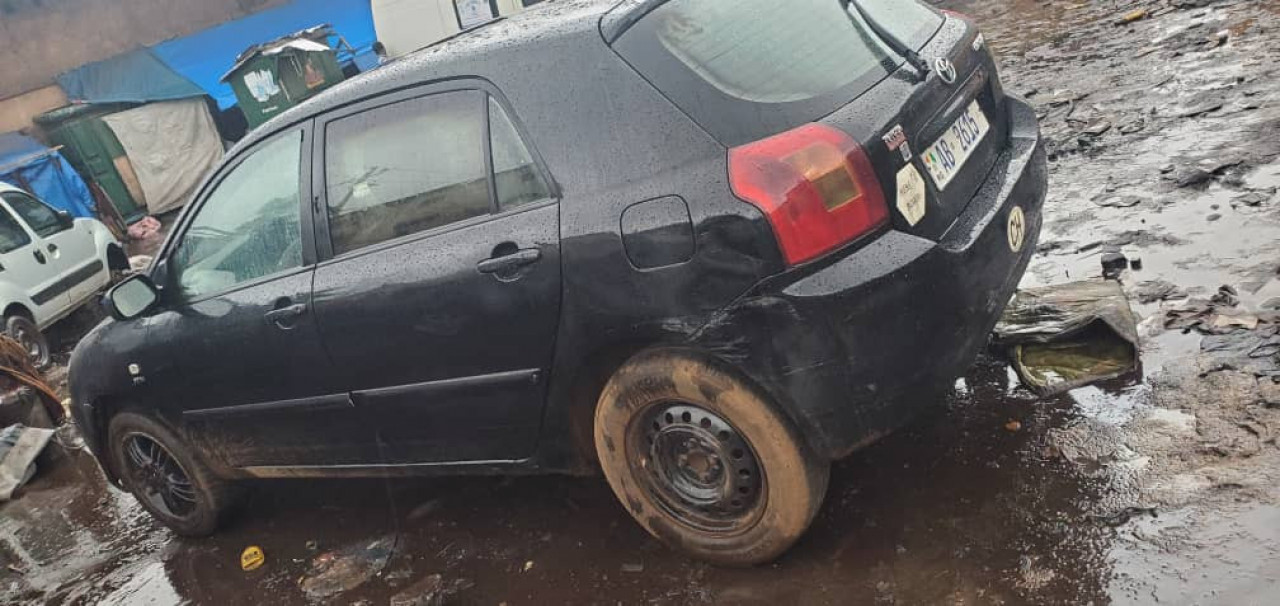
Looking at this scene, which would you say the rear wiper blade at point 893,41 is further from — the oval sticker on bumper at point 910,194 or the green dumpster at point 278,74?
the green dumpster at point 278,74

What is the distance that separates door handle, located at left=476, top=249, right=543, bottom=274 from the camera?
103 inches

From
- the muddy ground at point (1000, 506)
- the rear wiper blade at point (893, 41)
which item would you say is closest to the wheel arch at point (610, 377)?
the muddy ground at point (1000, 506)

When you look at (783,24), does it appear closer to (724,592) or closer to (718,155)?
(718,155)

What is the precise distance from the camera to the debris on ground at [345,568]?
3404mm

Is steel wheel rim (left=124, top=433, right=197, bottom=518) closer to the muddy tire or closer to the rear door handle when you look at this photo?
the muddy tire

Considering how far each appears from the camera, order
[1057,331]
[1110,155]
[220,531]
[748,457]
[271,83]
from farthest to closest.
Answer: [271,83]
[1110,155]
[220,531]
[1057,331]
[748,457]

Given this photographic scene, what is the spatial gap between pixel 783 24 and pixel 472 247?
1.22 meters

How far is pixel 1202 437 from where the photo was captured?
2.73 m

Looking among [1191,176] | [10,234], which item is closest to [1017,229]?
[1191,176]

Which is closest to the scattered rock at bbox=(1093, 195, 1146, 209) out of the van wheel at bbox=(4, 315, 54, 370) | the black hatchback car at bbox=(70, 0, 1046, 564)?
the black hatchback car at bbox=(70, 0, 1046, 564)

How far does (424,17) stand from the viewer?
16.3 meters

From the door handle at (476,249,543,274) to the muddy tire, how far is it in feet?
6.82

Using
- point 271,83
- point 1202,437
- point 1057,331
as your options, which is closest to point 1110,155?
point 1057,331

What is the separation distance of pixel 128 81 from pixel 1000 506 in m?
17.7
